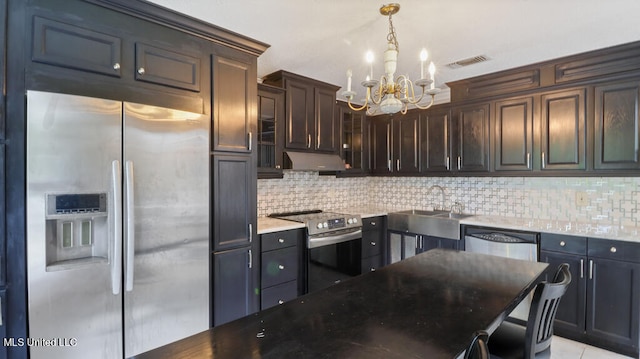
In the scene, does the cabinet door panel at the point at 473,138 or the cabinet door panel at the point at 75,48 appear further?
the cabinet door panel at the point at 473,138

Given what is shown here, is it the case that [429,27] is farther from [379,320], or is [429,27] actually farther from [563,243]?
[563,243]

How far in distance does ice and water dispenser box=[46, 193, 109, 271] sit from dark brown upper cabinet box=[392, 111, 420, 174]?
133 inches

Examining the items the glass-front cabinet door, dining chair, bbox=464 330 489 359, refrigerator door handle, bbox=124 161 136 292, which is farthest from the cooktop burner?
dining chair, bbox=464 330 489 359

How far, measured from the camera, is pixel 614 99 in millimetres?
2662

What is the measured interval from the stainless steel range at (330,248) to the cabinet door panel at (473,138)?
1.42m

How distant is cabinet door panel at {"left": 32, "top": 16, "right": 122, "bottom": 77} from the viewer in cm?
163

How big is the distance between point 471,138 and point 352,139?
1.49 meters

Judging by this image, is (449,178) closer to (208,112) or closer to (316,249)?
(316,249)

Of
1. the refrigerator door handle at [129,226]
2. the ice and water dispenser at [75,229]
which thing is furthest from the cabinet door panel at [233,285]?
the ice and water dispenser at [75,229]

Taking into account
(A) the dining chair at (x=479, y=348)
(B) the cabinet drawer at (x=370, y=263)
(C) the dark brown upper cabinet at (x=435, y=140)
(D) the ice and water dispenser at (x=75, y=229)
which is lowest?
(B) the cabinet drawer at (x=370, y=263)

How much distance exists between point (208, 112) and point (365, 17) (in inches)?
52.3

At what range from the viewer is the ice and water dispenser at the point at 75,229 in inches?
62.2

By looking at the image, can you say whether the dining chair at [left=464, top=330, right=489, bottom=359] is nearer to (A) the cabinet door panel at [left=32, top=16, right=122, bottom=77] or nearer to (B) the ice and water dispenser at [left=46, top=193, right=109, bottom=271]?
(B) the ice and water dispenser at [left=46, top=193, right=109, bottom=271]

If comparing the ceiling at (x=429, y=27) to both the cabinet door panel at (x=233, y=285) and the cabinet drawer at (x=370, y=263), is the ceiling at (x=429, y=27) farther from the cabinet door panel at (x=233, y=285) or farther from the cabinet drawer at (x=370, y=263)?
the cabinet drawer at (x=370, y=263)
